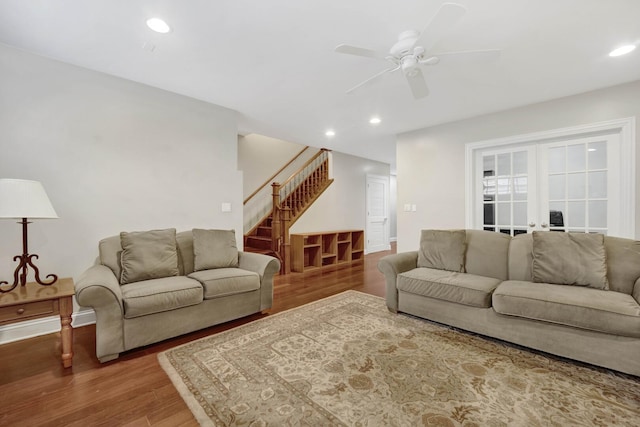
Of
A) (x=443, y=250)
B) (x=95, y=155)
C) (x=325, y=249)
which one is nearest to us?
(x=95, y=155)

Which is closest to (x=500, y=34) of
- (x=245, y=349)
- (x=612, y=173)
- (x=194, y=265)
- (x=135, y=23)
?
(x=612, y=173)

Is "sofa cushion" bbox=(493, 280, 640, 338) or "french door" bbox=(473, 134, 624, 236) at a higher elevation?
"french door" bbox=(473, 134, 624, 236)

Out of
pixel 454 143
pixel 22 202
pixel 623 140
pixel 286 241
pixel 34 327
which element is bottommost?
pixel 34 327

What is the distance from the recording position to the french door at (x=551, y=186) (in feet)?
11.1

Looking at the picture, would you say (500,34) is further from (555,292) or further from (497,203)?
(497,203)

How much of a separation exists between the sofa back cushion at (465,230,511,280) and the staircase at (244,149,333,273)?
322 cm

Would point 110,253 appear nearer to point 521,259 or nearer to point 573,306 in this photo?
point 573,306

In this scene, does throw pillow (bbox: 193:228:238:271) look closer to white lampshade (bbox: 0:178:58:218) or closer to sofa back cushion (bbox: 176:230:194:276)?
sofa back cushion (bbox: 176:230:194:276)

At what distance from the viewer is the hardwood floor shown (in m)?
1.57

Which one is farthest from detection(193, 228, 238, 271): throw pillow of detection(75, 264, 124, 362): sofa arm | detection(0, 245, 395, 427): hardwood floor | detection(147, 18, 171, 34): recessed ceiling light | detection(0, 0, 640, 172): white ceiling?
detection(147, 18, 171, 34): recessed ceiling light

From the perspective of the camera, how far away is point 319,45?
7.88 feet

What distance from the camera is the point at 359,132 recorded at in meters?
5.06

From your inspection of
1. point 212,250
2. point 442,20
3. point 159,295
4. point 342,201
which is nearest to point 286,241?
point 342,201

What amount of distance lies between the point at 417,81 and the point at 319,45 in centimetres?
89
